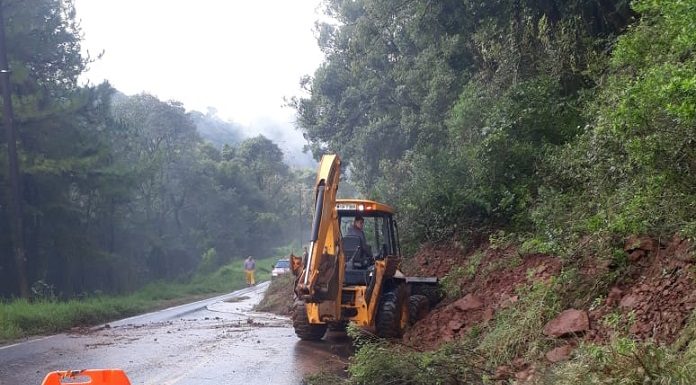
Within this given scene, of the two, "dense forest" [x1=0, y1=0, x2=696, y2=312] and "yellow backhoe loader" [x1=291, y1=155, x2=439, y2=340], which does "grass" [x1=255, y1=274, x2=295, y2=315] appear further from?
"yellow backhoe loader" [x1=291, y1=155, x2=439, y2=340]

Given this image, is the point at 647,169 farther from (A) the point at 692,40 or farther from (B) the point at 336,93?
(B) the point at 336,93

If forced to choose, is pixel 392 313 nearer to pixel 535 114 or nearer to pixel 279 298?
pixel 535 114

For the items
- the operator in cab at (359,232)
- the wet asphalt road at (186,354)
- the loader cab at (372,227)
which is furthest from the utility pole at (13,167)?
the operator in cab at (359,232)

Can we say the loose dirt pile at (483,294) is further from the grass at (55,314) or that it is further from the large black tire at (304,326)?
the grass at (55,314)

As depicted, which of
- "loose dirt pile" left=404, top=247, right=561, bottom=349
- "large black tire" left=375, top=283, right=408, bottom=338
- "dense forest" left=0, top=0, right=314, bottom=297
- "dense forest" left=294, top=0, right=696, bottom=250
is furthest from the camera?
"dense forest" left=0, top=0, right=314, bottom=297

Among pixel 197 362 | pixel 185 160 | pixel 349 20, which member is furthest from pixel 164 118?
pixel 197 362

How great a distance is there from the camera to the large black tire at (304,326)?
523 inches

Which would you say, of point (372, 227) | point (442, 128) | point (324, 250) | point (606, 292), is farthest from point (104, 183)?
point (606, 292)

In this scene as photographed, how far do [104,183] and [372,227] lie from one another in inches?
717

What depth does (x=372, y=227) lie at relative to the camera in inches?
595

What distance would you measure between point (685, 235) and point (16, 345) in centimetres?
1176

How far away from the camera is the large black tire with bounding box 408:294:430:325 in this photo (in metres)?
13.1

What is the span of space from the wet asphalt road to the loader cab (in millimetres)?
1589

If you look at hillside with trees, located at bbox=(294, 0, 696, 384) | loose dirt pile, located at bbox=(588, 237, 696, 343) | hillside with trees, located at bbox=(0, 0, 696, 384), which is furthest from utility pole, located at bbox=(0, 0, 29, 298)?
loose dirt pile, located at bbox=(588, 237, 696, 343)
